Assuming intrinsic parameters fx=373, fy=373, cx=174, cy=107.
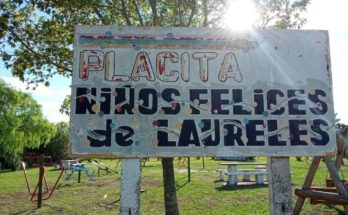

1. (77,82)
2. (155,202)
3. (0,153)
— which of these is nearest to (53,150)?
(0,153)

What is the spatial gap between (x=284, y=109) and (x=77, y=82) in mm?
2648

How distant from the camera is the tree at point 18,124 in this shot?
44562 mm

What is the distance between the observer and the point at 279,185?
4.62m

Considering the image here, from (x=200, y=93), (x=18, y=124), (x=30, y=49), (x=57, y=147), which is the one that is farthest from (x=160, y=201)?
(x=57, y=147)

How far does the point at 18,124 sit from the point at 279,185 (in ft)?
152

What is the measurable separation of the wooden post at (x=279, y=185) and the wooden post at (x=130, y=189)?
165 centimetres

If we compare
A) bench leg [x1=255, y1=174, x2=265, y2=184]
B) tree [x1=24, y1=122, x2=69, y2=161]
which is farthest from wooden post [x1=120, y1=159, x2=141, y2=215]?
tree [x1=24, y1=122, x2=69, y2=161]

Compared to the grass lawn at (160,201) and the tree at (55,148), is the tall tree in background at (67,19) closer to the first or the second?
the grass lawn at (160,201)

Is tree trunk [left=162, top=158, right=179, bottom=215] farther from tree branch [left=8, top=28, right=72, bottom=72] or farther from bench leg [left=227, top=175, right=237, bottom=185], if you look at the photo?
bench leg [left=227, top=175, right=237, bottom=185]

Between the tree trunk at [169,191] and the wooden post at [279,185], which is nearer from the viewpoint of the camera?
the wooden post at [279,185]

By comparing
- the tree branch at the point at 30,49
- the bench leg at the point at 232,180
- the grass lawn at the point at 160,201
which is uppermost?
the tree branch at the point at 30,49

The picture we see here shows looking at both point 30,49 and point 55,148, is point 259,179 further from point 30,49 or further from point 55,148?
point 55,148

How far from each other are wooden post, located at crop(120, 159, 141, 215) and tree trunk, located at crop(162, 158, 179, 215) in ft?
14.2

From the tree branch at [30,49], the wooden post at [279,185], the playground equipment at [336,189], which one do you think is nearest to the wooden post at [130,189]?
the wooden post at [279,185]
